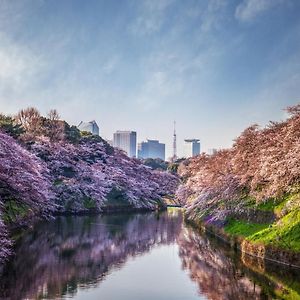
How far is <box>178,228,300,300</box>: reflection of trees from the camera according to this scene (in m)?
24.9

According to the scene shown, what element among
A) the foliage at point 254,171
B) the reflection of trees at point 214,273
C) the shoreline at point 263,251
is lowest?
the reflection of trees at point 214,273

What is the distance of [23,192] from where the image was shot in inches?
1318

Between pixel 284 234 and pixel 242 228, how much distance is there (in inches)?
350

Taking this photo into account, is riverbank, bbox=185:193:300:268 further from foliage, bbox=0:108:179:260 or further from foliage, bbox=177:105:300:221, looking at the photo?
foliage, bbox=0:108:179:260

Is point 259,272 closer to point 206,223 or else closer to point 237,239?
point 237,239

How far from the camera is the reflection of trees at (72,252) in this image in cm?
2547

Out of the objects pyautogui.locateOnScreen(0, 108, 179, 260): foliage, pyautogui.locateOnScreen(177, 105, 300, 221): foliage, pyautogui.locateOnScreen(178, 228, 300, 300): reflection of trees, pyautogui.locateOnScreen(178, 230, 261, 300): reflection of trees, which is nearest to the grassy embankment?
pyautogui.locateOnScreen(177, 105, 300, 221): foliage

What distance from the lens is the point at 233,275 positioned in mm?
28891

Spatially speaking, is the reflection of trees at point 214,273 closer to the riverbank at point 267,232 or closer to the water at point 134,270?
the water at point 134,270

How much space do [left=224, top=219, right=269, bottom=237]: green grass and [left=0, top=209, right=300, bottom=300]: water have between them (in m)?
1.85

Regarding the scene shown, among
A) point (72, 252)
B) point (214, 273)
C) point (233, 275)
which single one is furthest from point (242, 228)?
point (72, 252)

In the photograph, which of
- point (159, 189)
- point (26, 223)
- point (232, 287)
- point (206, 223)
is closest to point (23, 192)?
point (26, 223)

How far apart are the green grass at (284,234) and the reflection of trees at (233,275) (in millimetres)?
1691

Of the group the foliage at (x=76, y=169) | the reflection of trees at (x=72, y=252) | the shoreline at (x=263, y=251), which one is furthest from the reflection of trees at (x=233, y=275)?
the foliage at (x=76, y=169)
